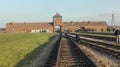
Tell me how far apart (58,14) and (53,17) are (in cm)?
552

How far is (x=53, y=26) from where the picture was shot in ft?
513

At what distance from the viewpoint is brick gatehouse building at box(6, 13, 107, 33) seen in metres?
157

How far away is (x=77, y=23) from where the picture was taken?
168000 millimetres

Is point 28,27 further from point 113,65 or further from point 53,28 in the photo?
point 113,65

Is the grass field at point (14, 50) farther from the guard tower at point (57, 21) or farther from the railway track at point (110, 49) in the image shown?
the guard tower at point (57, 21)

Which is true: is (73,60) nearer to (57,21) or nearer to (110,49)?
(110,49)

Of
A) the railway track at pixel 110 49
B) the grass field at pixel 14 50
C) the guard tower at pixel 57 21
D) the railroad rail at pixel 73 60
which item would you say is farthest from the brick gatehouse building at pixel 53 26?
the railroad rail at pixel 73 60

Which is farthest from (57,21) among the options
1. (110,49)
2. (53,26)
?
(110,49)

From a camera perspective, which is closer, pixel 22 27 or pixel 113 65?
pixel 113 65

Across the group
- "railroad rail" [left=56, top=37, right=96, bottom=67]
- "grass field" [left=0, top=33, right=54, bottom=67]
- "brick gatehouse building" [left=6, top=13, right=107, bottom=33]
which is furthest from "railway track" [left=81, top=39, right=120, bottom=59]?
"brick gatehouse building" [left=6, top=13, right=107, bottom=33]

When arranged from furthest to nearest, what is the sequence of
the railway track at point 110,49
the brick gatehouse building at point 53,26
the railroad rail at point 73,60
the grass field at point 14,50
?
1. the brick gatehouse building at point 53,26
2. the railway track at point 110,49
3. the grass field at point 14,50
4. the railroad rail at point 73,60

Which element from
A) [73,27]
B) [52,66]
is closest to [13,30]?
[73,27]

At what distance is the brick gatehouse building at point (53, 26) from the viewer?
157 metres

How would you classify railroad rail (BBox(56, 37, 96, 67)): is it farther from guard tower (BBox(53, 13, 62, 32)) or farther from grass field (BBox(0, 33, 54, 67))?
guard tower (BBox(53, 13, 62, 32))
